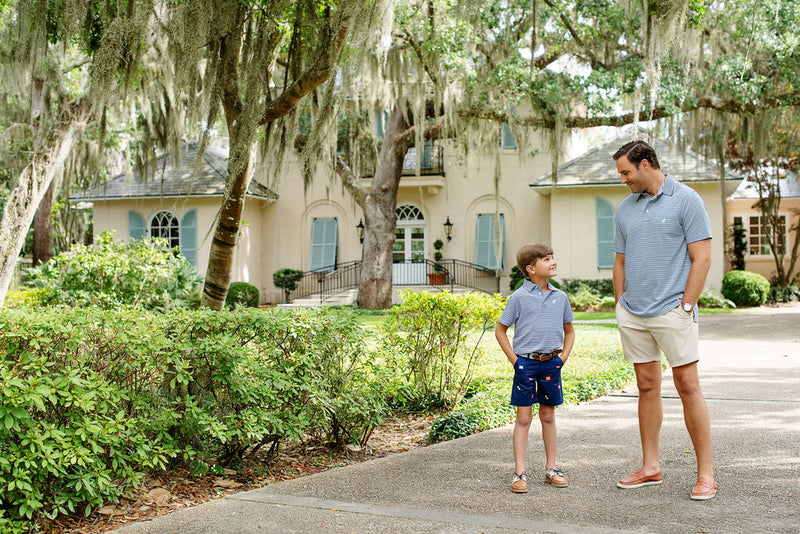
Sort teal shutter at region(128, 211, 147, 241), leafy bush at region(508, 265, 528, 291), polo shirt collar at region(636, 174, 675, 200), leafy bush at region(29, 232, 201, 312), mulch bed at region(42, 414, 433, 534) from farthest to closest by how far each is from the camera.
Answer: teal shutter at region(128, 211, 147, 241), leafy bush at region(508, 265, 528, 291), leafy bush at region(29, 232, 201, 312), polo shirt collar at region(636, 174, 675, 200), mulch bed at region(42, 414, 433, 534)

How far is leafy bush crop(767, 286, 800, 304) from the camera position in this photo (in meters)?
20.1

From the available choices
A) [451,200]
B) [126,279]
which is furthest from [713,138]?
[126,279]

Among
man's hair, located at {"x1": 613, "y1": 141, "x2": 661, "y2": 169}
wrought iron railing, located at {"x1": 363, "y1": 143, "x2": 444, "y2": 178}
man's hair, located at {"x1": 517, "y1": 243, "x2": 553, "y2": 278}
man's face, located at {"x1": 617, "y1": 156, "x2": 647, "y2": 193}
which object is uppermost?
wrought iron railing, located at {"x1": 363, "y1": 143, "x2": 444, "y2": 178}

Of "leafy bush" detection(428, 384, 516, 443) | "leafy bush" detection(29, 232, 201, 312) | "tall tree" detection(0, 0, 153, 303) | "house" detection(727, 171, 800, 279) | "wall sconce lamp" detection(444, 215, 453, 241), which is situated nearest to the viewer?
"leafy bush" detection(428, 384, 516, 443)

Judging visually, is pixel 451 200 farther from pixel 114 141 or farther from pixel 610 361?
pixel 610 361

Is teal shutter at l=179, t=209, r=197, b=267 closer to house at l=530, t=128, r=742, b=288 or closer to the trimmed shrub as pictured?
house at l=530, t=128, r=742, b=288

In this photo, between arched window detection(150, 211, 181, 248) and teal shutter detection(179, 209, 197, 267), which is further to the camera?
arched window detection(150, 211, 181, 248)

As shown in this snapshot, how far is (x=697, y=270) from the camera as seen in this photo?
11.3ft

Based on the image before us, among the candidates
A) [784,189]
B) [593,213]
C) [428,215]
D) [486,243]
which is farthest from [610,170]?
[784,189]

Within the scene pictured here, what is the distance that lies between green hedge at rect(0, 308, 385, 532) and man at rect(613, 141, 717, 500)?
178cm

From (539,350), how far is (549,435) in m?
0.46

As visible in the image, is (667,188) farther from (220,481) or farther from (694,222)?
(220,481)

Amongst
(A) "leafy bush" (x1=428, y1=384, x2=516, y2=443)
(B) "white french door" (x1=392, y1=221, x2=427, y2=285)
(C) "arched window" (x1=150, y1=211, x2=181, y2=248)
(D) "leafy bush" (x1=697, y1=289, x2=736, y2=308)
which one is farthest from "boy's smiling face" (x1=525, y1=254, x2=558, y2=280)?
(C) "arched window" (x1=150, y1=211, x2=181, y2=248)

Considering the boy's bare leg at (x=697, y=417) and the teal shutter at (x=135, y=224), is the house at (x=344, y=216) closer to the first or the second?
the teal shutter at (x=135, y=224)
